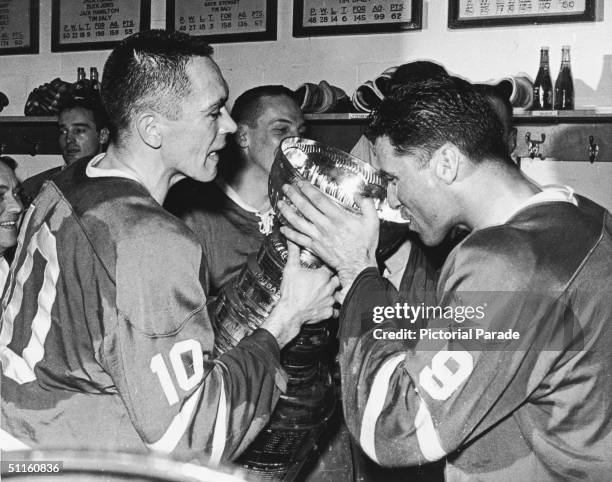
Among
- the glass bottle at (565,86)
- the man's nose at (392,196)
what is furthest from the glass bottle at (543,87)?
the man's nose at (392,196)

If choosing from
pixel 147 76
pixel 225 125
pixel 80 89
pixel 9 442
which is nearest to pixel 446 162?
pixel 225 125

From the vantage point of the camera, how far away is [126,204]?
53.3 inches

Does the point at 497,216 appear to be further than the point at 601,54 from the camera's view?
No

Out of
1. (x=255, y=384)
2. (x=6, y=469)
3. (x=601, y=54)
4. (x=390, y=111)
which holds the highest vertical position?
(x=601, y=54)

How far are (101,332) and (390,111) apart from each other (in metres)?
0.71

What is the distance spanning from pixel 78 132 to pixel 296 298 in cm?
269

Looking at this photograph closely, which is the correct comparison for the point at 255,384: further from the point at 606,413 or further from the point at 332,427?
Answer: the point at 332,427

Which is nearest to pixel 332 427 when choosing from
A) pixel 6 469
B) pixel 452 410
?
pixel 452 410

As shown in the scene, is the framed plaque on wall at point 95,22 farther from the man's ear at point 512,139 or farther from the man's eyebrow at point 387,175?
the man's eyebrow at point 387,175

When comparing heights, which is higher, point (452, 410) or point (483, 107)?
point (483, 107)

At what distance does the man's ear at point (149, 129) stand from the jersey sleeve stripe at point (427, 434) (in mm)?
773

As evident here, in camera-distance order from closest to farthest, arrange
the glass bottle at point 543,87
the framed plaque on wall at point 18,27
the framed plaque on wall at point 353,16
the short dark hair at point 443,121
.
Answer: the short dark hair at point 443,121 → the glass bottle at point 543,87 → the framed plaque on wall at point 353,16 → the framed plaque on wall at point 18,27

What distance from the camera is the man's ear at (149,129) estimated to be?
1.54 m

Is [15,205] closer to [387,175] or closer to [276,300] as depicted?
[276,300]
